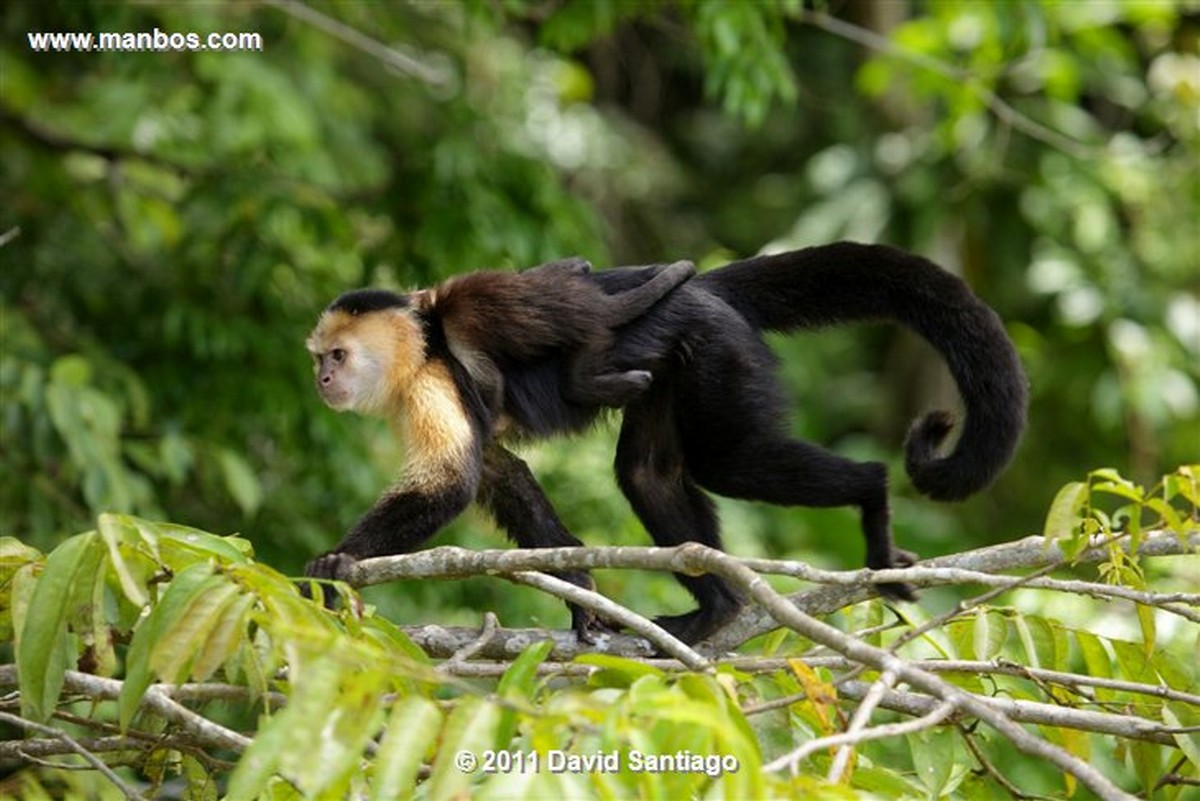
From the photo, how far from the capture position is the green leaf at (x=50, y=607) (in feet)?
7.82

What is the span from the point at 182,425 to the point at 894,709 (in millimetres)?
3642

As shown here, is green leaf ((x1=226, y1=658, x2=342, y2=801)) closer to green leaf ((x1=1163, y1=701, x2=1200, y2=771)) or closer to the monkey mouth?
green leaf ((x1=1163, y1=701, x2=1200, y2=771))

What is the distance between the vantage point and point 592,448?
21.7 feet

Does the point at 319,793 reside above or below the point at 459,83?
below

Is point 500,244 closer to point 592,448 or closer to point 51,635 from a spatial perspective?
point 592,448

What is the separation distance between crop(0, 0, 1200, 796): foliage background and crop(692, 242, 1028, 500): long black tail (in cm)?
132

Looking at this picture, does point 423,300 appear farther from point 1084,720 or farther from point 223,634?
point 1084,720

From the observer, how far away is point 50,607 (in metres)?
2.39

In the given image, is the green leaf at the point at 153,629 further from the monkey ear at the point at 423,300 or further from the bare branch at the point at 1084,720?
the monkey ear at the point at 423,300

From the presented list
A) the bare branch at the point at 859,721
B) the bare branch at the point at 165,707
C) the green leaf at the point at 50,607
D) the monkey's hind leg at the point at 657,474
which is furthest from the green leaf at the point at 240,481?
the bare branch at the point at 859,721

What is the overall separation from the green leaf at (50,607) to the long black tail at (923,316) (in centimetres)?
217

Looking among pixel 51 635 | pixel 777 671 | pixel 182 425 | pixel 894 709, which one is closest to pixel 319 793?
pixel 51 635

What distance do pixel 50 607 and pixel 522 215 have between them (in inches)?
160

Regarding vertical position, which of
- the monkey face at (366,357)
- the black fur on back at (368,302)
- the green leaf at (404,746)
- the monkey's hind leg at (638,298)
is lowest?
the green leaf at (404,746)
